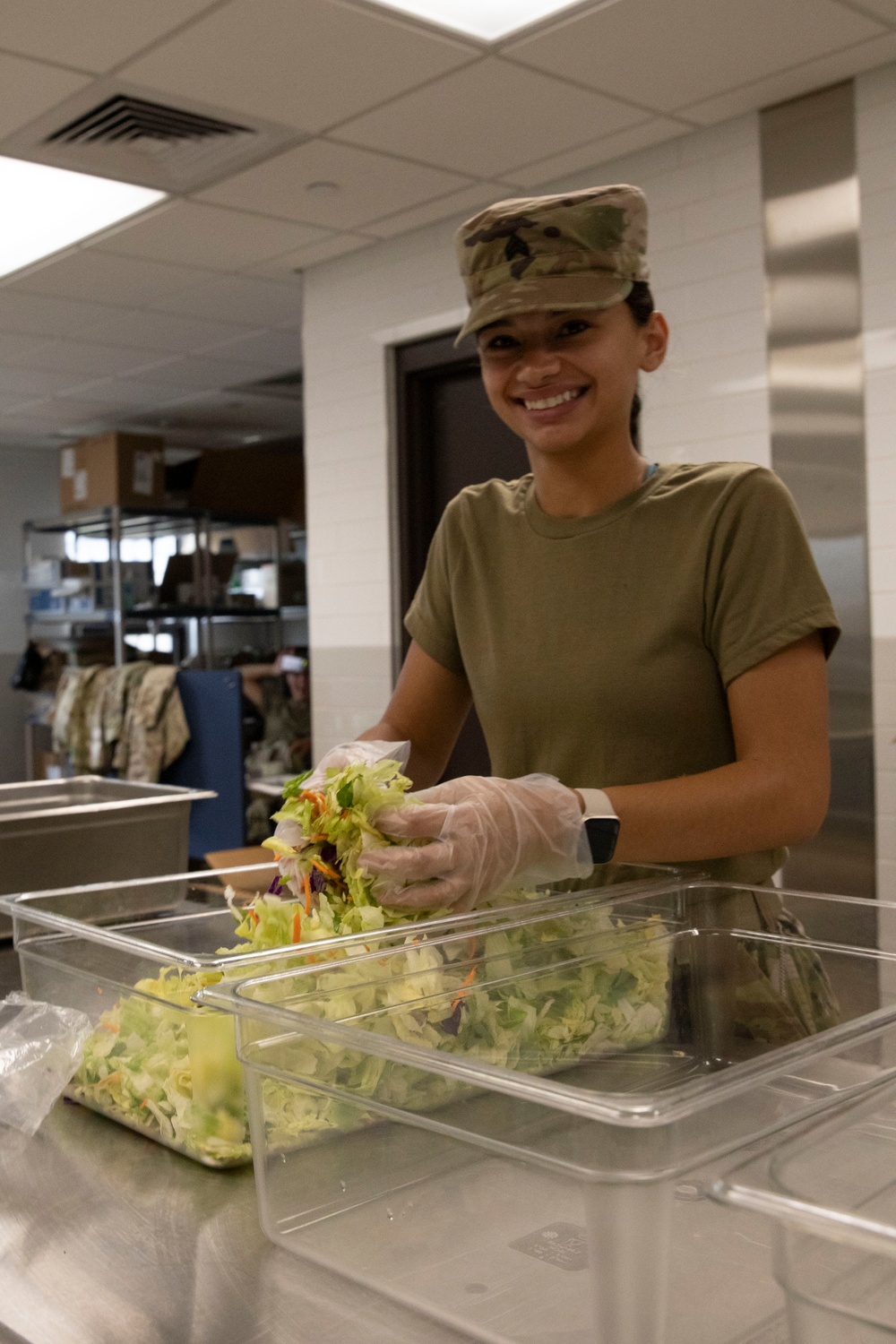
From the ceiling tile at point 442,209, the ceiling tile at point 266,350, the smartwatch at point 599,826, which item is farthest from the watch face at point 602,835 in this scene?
the ceiling tile at point 266,350

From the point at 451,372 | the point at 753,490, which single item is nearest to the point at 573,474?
the point at 753,490

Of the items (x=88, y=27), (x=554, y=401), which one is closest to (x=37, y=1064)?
(x=554, y=401)

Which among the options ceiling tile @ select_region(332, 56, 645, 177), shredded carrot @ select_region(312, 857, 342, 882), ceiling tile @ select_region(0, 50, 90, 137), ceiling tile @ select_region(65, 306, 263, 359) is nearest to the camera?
shredded carrot @ select_region(312, 857, 342, 882)

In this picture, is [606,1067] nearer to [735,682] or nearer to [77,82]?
[735,682]

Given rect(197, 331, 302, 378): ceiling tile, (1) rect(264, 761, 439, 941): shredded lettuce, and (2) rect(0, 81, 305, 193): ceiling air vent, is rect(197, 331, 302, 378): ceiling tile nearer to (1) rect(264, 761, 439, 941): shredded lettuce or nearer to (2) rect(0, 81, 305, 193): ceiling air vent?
(2) rect(0, 81, 305, 193): ceiling air vent

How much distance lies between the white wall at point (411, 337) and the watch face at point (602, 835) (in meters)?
2.24

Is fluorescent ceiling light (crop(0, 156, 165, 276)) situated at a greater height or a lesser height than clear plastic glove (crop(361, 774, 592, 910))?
greater

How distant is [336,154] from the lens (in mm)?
3734

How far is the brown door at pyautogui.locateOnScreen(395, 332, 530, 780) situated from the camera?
4629mm

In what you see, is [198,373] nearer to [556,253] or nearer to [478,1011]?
[556,253]

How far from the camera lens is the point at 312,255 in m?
4.79

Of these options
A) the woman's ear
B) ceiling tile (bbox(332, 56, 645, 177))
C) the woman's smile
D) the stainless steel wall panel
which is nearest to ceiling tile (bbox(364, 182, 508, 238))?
ceiling tile (bbox(332, 56, 645, 177))

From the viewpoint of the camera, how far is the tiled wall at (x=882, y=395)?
3.30 m

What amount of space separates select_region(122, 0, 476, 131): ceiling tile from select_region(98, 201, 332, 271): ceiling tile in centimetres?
84
